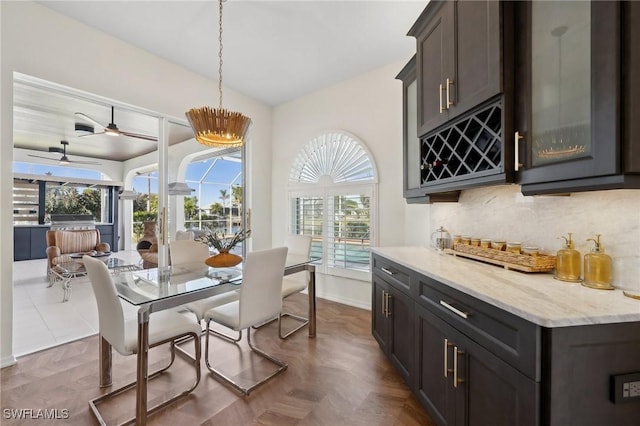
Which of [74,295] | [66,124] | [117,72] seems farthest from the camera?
[74,295]

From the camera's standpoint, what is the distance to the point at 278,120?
4.46m

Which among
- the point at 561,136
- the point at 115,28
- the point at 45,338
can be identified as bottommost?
the point at 45,338

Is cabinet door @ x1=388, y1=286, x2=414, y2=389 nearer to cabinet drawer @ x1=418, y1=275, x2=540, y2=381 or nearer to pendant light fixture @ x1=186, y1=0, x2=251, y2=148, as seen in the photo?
cabinet drawer @ x1=418, y1=275, x2=540, y2=381

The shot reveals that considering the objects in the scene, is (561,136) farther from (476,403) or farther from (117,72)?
(117,72)

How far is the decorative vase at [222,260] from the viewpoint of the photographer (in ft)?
7.68

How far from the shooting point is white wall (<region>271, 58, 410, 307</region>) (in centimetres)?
320

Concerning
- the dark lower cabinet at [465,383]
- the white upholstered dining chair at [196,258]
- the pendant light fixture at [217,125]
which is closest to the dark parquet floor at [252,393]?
the dark lower cabinet at [465,383]

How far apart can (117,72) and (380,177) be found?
10.2 feet

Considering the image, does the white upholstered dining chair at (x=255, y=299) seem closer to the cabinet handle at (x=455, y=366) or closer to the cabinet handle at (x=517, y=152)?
the cabinet handle at (x=455, y=366)

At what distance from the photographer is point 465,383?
1231 millimetres

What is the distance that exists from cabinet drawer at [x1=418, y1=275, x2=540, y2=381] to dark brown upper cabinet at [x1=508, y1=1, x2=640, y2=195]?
65cm

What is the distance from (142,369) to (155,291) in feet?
1.55

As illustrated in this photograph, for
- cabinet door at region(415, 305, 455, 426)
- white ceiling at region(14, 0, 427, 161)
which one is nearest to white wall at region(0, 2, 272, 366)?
white ceiling at region(14, 0, 427, 161)

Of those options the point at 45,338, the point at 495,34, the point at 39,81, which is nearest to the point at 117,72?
the point at 39,81
